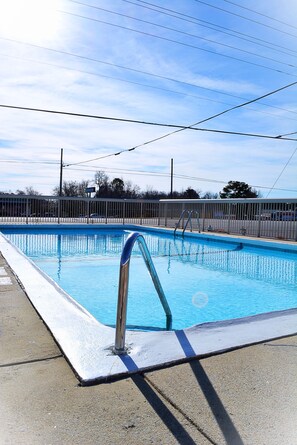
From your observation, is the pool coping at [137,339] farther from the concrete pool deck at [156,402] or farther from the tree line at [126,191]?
the tree line at [126,191]

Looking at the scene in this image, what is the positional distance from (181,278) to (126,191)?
36159 millimetres

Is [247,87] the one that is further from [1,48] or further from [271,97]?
[1,48]

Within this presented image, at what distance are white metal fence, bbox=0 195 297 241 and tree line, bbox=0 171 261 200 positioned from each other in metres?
17.8

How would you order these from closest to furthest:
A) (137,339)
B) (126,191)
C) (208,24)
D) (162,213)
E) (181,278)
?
(137,339)
(181,278)
(208,24)
(162,213)
(126,191)

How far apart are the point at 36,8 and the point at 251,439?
340 inches

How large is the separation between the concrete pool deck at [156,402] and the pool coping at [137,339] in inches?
2.9

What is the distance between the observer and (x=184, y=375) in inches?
78.8

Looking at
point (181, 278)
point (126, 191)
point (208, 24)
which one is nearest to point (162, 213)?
point (208, 24)

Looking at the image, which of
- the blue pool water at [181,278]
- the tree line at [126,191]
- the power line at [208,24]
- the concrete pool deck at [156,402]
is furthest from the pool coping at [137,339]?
the tree line at [126,191]

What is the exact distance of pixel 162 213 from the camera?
16734mm

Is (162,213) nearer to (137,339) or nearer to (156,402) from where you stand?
(137,339)

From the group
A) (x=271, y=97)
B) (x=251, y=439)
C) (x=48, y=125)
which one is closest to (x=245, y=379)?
(x=251, y=439)

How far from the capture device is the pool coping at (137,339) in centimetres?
208

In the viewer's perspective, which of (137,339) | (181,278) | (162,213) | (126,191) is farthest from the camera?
(126,191)
